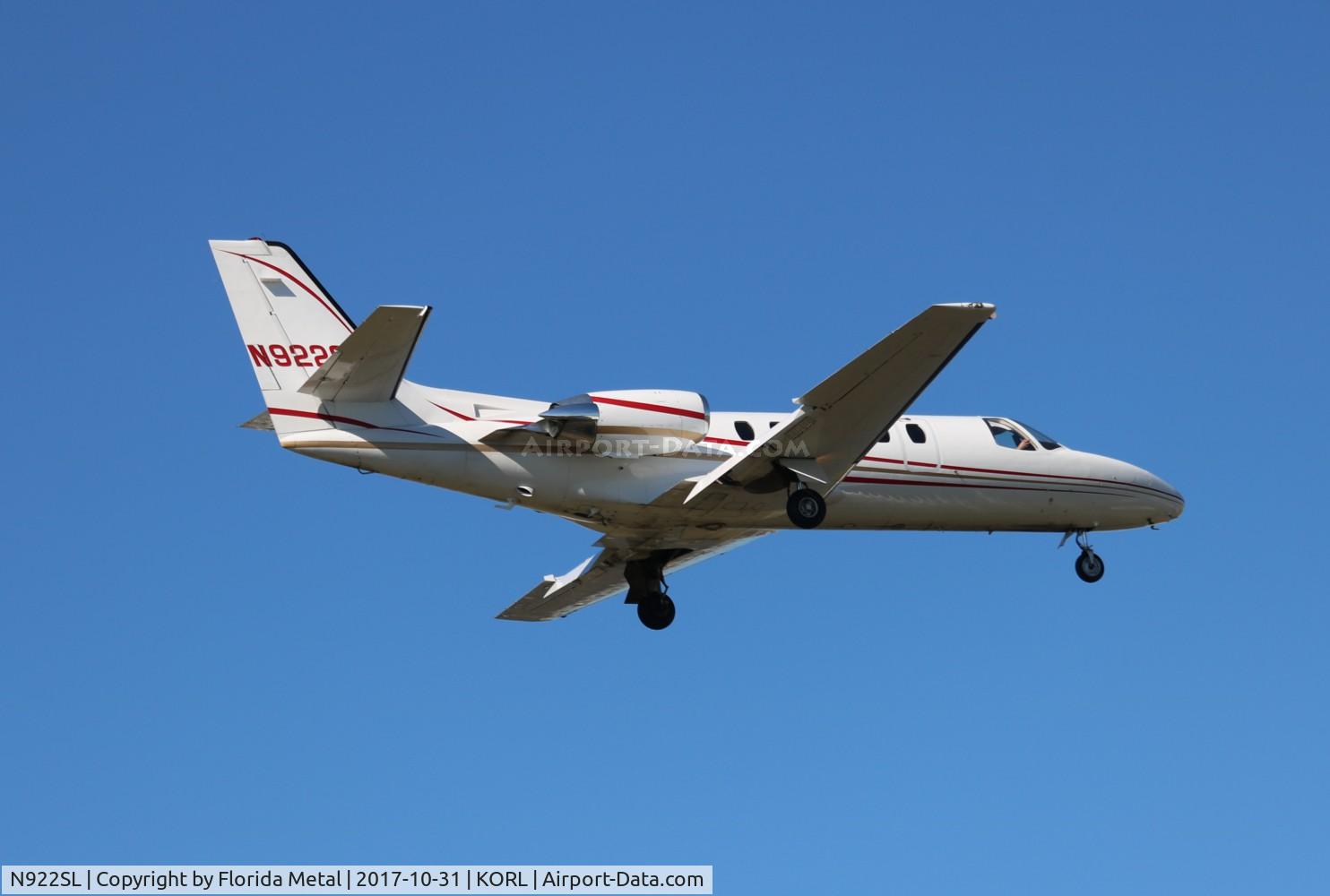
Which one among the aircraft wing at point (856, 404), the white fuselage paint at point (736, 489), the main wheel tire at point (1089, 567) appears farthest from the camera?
the main wheel tire at point (1089, 567)

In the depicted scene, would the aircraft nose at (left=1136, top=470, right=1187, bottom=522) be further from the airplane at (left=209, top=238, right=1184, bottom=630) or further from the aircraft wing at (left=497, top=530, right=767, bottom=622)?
the aircraft wing at (left=497, top=530, right=767, bottom=622)

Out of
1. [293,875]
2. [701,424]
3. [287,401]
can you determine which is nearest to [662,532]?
[701,424]

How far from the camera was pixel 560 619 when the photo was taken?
102 ft

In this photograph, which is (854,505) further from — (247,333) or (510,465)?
(247,333)

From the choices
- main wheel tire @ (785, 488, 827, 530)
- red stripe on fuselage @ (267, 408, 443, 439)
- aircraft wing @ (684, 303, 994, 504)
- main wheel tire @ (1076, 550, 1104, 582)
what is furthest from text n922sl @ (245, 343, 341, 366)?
main wheel tire @ (1076, 550, 1104, 582)

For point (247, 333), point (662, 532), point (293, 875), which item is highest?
point (247, 333)

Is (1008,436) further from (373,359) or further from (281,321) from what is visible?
(281,321)

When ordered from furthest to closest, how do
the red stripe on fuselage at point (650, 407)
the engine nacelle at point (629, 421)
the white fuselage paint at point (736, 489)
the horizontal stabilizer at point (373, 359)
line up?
the red stripe on fuselage at point (650, 407)
the engine nacelle at point (629, 421)
the white fuselage paint at point (736, 489)
the horizontal stabilizer at point (373, 359)

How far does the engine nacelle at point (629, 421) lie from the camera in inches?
951

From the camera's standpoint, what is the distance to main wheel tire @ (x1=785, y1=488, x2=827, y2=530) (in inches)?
984

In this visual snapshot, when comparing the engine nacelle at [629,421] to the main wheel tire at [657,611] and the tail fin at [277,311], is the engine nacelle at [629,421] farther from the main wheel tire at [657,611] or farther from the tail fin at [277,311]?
the main wheel tire at [657,611]

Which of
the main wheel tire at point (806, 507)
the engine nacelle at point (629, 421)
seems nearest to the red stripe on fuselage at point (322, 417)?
the engine nacelle at point (629, 421)

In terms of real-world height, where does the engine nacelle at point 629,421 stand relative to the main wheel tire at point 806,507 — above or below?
above

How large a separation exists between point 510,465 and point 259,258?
184 inches
